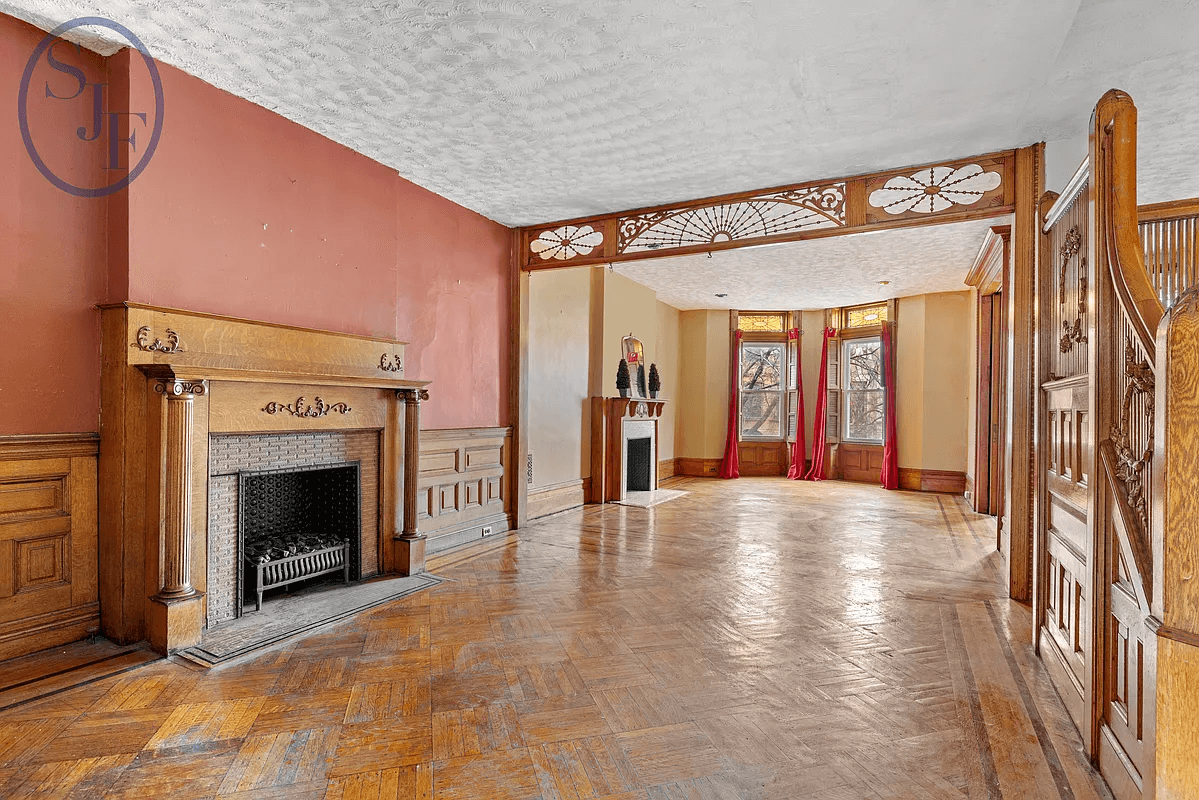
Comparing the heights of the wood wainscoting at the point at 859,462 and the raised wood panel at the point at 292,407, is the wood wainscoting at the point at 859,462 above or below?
below

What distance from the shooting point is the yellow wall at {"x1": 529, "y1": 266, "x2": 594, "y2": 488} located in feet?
20.7

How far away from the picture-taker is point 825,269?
25.0 ft

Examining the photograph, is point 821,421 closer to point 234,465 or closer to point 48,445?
point 234,465

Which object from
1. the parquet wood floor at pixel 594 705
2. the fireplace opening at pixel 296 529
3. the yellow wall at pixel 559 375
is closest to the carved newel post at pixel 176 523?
the parquet wood floor at pixel 594 705

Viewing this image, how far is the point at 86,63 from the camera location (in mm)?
2996

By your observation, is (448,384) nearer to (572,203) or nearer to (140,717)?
(572,203)

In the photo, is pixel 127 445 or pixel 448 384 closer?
pixel 127 445

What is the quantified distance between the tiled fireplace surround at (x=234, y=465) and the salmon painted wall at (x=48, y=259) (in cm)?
62

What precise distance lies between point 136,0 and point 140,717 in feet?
9.86

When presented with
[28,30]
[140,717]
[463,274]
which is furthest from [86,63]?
[140,717]

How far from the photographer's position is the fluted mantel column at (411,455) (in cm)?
430

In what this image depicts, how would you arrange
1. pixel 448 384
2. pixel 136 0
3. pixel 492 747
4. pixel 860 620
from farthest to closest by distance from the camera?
1. pixel 448 384
2. pixel 860 620
3. pixel 136 0
4. pixel 492 747

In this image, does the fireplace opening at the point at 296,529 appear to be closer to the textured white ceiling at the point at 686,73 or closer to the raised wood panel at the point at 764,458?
the textured white ceiling at the point at 686,73

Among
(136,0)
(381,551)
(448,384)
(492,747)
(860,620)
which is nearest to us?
(492,747)
